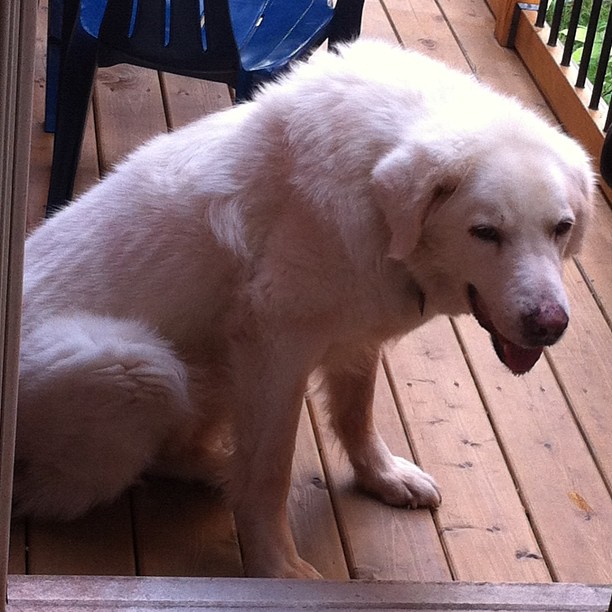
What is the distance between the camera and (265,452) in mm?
2037

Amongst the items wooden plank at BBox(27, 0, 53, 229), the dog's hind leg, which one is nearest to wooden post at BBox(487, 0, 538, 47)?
wooden plank at BBox(27, 0, 53, 229)

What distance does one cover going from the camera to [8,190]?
1071mm

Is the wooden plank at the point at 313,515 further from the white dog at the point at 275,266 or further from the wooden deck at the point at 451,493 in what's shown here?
the white dog at the point at 275,266

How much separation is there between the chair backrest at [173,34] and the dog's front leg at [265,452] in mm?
1027

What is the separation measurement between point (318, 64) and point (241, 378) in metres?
0.63

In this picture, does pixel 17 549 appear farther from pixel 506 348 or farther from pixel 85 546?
pixel 506 348

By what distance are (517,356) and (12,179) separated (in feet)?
3.66

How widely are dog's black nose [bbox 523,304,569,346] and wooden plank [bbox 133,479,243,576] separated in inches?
30.7

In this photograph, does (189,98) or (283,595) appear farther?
(189,98)

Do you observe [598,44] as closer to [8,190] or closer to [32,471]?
[32,471]

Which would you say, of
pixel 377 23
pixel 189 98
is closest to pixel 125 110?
pixel 189 98

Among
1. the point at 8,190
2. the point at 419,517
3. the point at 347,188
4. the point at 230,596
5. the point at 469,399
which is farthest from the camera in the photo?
the point at 469,399

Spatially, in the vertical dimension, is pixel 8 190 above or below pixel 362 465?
above

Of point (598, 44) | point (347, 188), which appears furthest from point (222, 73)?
point (598, 44)
